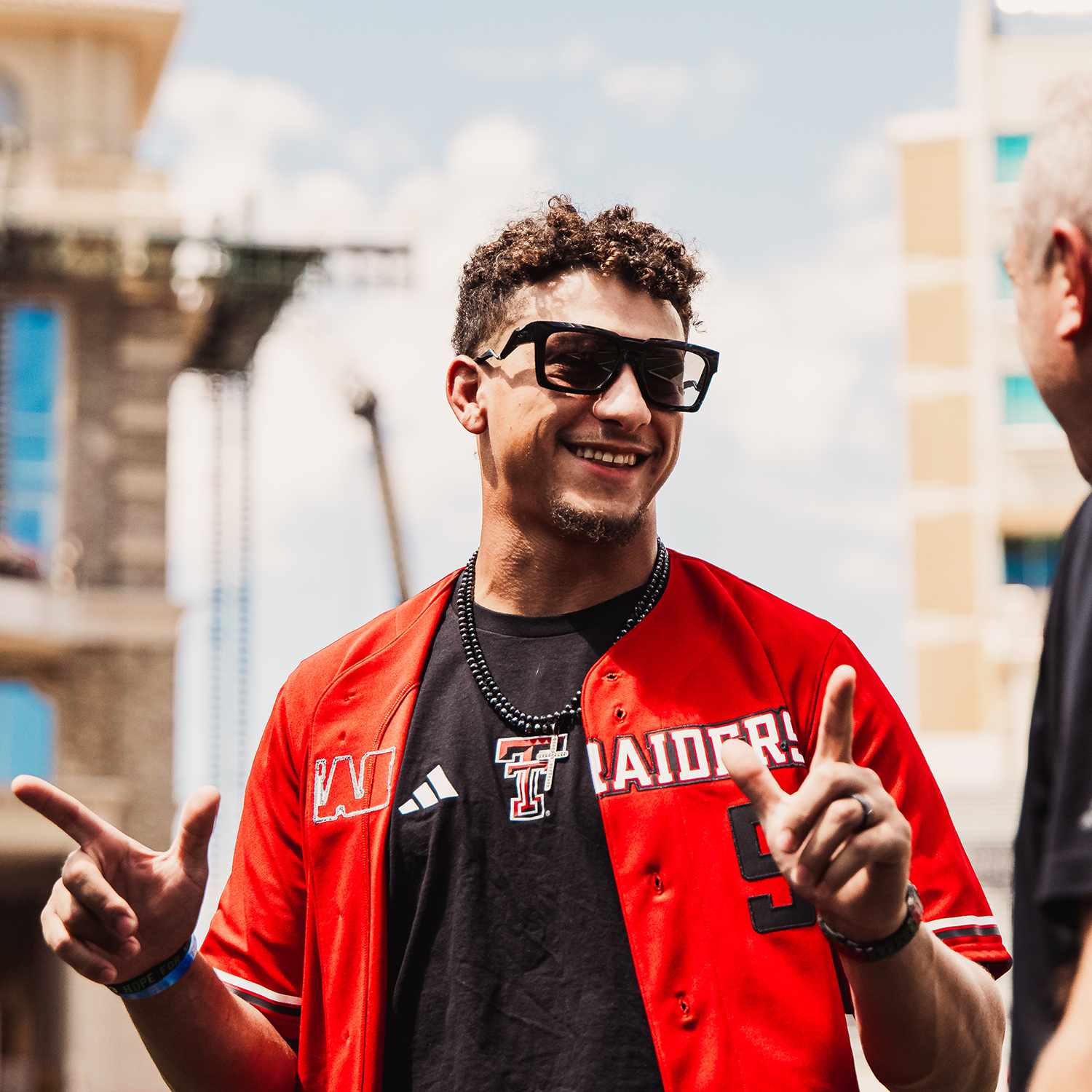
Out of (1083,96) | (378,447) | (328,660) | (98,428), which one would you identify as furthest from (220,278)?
(1083,96)

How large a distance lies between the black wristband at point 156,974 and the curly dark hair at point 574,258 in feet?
4.43

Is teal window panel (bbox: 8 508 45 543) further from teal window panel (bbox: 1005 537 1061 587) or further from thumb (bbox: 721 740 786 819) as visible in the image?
thumb (bbox: 721 740 786 819)

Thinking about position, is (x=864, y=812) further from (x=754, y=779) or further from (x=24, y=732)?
(x=24, y=732)

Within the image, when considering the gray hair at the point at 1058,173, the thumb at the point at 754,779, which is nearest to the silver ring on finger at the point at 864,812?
the thumb at the point at 754,779

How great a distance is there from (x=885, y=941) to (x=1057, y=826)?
0.78m

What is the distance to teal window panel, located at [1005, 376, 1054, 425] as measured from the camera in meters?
33.8

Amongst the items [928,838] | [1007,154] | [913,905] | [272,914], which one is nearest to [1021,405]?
[1007,154]

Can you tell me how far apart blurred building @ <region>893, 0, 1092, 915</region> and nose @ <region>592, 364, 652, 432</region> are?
98.4ft

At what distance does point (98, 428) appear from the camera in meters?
23.5

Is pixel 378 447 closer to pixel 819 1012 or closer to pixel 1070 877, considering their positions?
pixel 819 1012

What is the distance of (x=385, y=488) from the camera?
1391 cm

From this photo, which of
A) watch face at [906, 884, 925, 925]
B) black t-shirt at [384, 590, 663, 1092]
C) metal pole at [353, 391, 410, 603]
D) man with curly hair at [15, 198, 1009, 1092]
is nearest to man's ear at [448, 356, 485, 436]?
man with curly hair at [15, 198, 1009, 1092]

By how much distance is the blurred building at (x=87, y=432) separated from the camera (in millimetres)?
22531

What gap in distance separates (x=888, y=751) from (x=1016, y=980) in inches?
42.5
